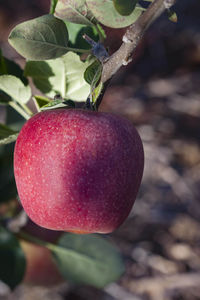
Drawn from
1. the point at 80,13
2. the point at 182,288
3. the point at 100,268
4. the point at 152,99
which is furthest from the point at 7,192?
the point at 152,99

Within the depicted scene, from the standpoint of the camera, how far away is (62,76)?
0.72 m

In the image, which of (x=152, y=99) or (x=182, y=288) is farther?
(x=152, y=99)

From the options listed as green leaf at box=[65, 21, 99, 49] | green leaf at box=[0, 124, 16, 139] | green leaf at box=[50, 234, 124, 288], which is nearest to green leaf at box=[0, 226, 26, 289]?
green leaf at box=[50, 234, 124, 288]

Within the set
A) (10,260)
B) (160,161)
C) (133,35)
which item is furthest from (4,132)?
(160,161)

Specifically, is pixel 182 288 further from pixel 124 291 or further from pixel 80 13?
pixel 80 13

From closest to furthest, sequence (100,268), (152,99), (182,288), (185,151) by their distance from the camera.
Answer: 1. (100,268)
2. (182,288)
3. (185,151)
4. (152,99)

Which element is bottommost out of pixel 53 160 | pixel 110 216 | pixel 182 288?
pixel 182 288

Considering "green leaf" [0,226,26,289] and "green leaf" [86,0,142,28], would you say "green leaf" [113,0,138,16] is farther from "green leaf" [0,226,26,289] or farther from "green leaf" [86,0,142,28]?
"green leaf" [0,226,26,289]

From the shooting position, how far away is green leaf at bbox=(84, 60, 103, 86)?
586 millimetres

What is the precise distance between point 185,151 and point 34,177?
1.76 meters

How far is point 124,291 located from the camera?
1.67 metres

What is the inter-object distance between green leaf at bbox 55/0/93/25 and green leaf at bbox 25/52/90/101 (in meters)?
0.07

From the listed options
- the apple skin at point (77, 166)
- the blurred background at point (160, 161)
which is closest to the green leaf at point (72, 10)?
the apple skin at point (77, 166)

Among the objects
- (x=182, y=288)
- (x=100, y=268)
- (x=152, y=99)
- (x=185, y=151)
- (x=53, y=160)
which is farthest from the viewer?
(x=152, y=99)
